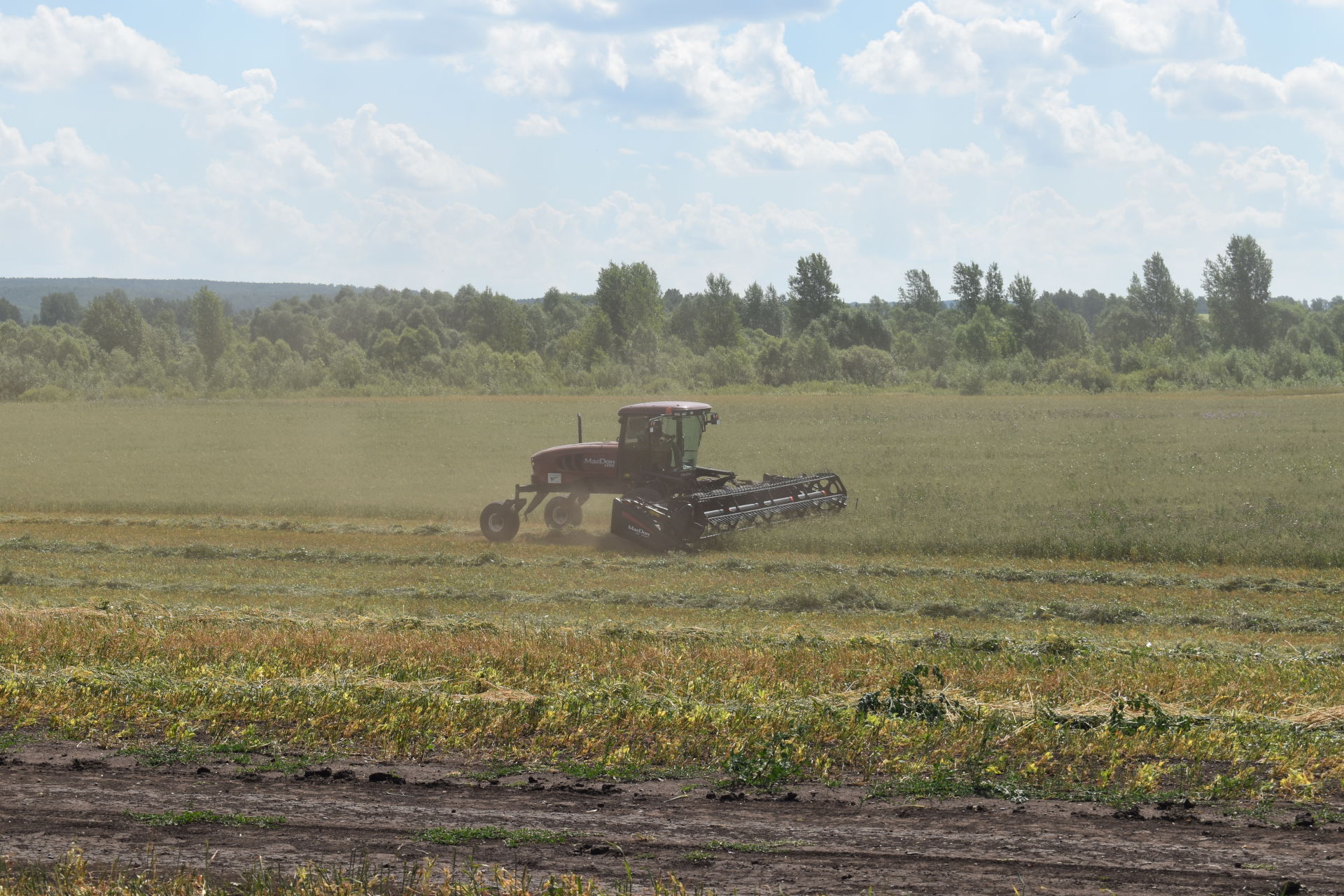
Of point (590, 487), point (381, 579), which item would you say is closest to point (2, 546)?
point (381, 579)

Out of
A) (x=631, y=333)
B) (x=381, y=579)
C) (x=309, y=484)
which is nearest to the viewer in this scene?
(x=381, y=579)

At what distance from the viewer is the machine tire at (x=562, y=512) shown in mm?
23836

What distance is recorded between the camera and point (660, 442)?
2227 cm

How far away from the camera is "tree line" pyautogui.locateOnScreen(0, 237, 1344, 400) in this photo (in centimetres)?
7506

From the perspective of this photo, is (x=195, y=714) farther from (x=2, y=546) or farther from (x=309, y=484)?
(x=309, y=484)

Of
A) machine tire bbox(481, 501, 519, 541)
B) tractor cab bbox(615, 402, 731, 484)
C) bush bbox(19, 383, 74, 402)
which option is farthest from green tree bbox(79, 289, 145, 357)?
tractor cab bbox(615, 402, 731, 484)

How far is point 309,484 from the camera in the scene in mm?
31500

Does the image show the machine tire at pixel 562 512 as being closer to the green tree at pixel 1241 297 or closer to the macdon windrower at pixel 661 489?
the macdon windrower at pixel 661 489

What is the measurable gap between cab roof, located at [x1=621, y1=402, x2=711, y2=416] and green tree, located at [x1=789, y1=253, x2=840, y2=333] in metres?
93.8

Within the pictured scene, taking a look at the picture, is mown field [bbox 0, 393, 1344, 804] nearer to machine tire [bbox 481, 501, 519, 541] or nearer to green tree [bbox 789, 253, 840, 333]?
machine tire [bbox 481, 501, 519, 541]

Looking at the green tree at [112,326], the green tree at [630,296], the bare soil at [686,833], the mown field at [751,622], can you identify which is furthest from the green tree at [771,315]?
the bare soil at [686,833]

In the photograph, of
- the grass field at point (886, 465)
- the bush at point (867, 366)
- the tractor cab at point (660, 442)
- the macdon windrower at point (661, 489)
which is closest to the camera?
the macdon windrower at point (661, 489)

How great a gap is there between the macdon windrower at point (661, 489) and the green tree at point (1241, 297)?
95.5 metres

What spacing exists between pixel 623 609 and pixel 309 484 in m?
18.3
